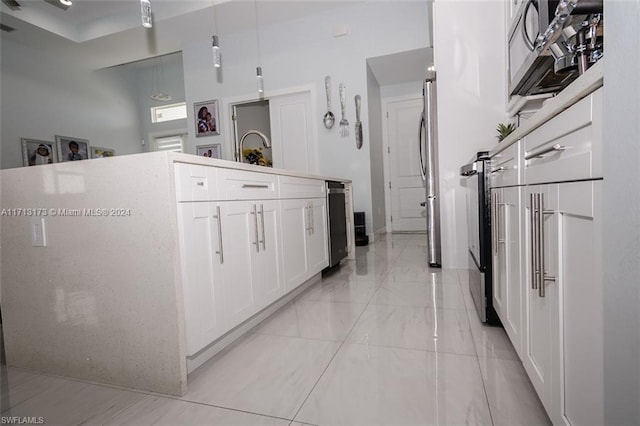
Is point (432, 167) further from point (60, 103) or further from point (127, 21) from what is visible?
point (60, 103)

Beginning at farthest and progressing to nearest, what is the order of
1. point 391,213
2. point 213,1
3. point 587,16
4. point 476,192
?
1. point 391,213
2. point 213,1
3. point 476,192
4. point 587,16

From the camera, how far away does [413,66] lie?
4672 millimetres

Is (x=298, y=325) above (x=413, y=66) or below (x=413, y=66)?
below

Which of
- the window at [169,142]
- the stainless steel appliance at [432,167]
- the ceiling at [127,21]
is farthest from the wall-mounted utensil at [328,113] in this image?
the window at [169,142]

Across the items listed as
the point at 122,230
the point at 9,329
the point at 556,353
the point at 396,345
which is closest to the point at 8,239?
the point at 9,329

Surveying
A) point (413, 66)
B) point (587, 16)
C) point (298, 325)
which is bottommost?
point (298, 325)

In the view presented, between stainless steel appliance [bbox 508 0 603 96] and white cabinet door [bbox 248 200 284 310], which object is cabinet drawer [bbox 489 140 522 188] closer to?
stainless steel appliance [bbox 508 0 603 96]

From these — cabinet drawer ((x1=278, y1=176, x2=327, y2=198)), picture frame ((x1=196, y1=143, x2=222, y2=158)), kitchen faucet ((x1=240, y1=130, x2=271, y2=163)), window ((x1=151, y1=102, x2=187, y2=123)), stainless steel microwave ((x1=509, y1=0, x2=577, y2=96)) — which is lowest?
cabinet drawer ((x1=278, y1=176, x2=327, y2=198))

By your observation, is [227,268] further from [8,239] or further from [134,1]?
[134,1]

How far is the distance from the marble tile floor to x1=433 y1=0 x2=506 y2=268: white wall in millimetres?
1069

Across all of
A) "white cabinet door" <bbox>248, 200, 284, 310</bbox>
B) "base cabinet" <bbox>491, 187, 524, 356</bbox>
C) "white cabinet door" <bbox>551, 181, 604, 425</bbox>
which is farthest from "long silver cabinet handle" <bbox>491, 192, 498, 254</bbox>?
"white cabinet door" <bbox>248, 200, 284, 310</bbox>

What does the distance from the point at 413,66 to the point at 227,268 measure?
4.43m

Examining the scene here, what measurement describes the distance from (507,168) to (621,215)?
827 mm

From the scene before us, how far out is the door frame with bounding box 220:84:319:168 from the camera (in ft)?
15.0
